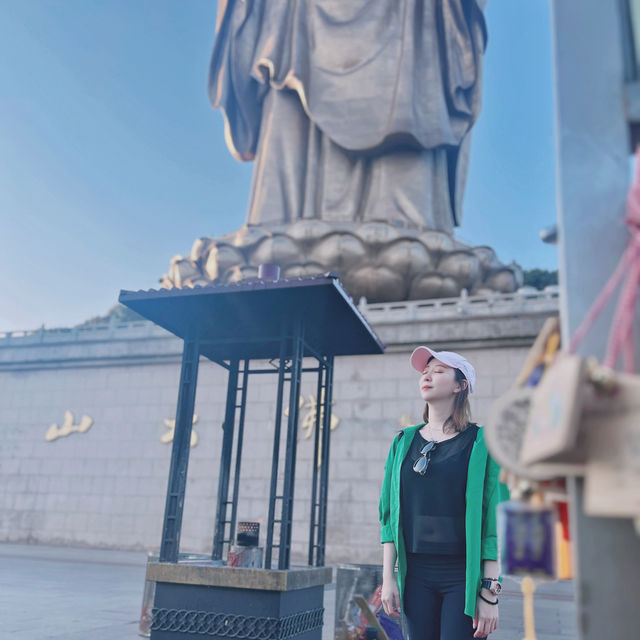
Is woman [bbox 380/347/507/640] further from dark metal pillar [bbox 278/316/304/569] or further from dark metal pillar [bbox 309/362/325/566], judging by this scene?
dark metal pillar [bbox 309/362/325/566]

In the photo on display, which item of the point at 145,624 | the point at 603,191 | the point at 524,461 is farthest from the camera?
the point at 145,624

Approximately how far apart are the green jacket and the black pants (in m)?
0.04

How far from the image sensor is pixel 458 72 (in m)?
15.7

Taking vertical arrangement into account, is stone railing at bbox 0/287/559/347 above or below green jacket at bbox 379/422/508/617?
above

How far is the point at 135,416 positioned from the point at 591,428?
12.0 m

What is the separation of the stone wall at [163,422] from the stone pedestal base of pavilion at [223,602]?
23.3ft

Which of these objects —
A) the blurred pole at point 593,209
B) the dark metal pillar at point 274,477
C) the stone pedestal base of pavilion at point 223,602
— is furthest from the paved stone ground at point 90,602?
the blurred pole at point 593,209

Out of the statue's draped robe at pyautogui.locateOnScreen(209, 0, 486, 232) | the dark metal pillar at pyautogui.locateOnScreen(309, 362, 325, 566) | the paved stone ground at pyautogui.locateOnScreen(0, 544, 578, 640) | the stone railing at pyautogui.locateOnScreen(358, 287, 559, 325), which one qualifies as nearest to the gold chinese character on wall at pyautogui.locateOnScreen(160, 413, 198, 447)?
the paved stone ground at pyautogui.locateOnScreen(0, 544, 578, 640)

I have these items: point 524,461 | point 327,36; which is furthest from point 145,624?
point 327,36

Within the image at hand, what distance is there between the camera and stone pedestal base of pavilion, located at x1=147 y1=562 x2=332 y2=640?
3072 millimetres

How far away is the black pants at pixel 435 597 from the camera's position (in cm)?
227

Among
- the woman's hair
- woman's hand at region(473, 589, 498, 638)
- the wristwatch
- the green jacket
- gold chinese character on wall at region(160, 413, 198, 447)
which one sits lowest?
woman's hand at region(473, 589, 498, 638)

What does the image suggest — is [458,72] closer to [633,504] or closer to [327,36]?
[327,36]

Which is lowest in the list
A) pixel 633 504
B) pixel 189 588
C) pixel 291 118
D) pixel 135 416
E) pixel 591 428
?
pixel 189 588
